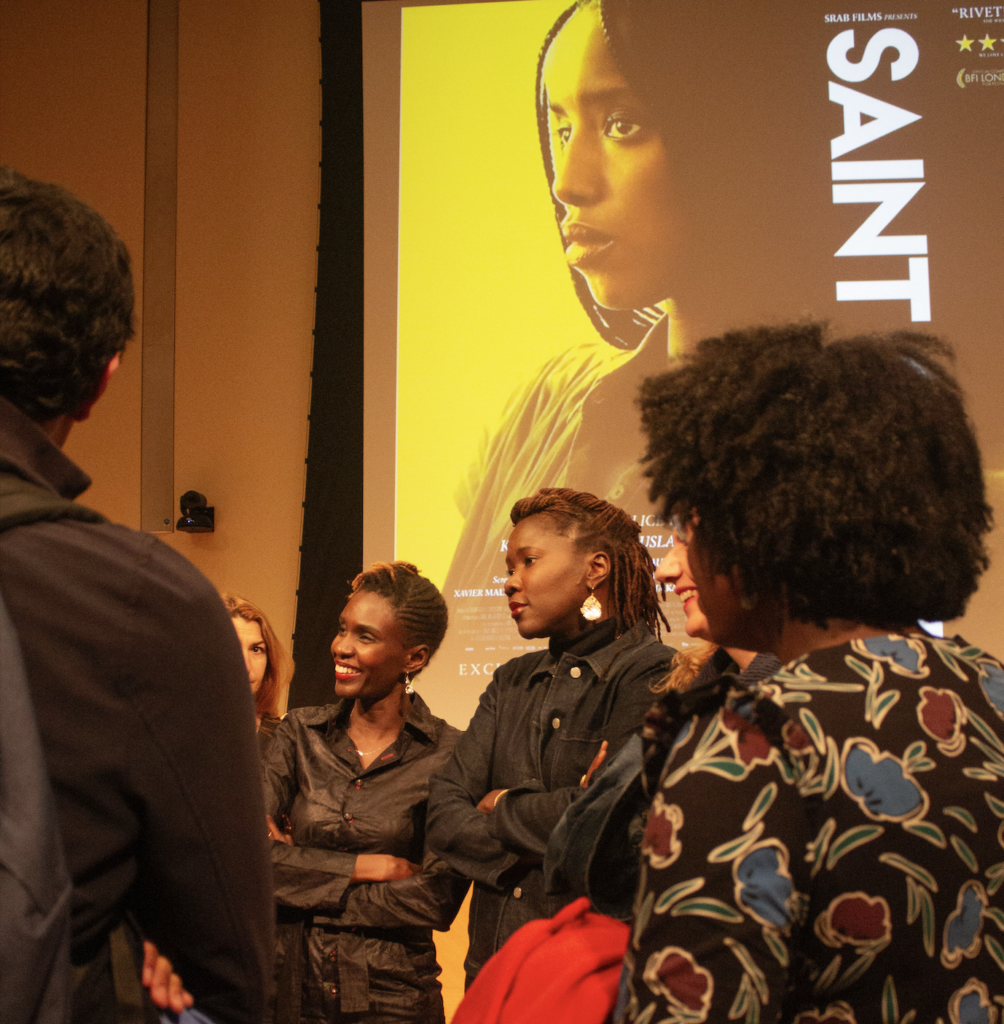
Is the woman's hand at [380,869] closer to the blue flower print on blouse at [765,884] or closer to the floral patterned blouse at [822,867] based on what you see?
the floral patterned blouse at [822,867]

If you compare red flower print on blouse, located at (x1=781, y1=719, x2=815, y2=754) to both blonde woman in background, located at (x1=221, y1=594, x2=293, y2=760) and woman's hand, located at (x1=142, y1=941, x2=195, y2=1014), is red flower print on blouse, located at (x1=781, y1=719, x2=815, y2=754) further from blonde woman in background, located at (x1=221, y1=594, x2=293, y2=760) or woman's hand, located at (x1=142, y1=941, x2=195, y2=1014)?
blonde woman in background, located at (x1=221, y1=594, x2=293, y2=760)

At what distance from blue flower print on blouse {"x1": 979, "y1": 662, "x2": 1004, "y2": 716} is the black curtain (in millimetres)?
4153

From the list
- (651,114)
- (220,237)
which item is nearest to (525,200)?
(651,114)

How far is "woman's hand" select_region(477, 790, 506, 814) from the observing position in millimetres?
2207

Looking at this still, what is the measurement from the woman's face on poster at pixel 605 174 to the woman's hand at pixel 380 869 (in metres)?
2.86

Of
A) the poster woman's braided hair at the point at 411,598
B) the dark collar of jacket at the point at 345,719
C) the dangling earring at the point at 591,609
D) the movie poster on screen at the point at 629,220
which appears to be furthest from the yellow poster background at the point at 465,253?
the dangling earring at the point at 591,609

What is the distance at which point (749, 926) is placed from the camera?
0.86 m

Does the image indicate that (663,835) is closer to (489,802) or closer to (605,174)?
(489,802)

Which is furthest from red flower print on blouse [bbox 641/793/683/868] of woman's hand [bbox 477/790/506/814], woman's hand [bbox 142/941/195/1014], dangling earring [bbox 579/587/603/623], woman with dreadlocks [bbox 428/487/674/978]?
dangling earring [bbox 579/587/603/623]

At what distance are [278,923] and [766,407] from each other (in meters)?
1.91

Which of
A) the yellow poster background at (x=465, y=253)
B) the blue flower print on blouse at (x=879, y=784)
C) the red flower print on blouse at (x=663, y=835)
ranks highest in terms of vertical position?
the yellow poster background at (x=465, y=253)

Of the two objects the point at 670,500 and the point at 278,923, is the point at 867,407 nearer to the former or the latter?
the point at 670,500

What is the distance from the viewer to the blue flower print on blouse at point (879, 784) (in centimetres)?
90

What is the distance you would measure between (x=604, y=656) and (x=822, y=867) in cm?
144
